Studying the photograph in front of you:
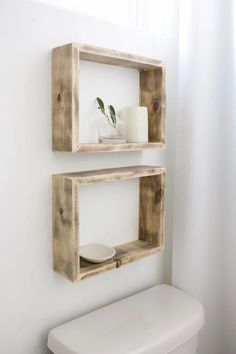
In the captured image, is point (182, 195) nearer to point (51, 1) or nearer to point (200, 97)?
point (200, 97)

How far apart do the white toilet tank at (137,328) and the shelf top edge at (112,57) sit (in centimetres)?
78

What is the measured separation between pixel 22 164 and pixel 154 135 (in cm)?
47

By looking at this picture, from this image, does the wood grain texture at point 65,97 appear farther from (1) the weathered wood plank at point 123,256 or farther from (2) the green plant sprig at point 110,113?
(1) the weathered wood plank at point 123,256

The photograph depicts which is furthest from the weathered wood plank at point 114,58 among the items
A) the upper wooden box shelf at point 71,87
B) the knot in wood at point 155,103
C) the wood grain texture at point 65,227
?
the wood grain texture at point 65,227

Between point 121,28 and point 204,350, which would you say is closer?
point 121,28

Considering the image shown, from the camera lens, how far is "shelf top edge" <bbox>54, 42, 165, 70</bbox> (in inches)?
38.4

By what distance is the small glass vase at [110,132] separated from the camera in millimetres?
1104

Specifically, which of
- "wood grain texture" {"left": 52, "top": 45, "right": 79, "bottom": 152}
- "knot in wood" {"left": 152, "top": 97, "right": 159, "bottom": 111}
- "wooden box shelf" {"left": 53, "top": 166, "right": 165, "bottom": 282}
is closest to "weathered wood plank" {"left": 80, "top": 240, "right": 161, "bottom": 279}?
"wooden box shelf" {"left": 53, "top": 166, "right": 165, "bottom": 282}

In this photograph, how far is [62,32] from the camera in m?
1.03

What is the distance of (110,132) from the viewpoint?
3.90ft

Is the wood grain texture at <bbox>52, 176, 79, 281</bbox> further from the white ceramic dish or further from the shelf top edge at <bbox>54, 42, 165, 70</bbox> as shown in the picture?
the shelf top edge at <bbox>54, 42, 165, 70</bbox>

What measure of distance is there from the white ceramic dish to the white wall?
0.10 metres

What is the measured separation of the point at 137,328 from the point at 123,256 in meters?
0.21

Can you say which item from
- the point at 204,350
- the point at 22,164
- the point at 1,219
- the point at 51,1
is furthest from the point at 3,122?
the point at 204,350
